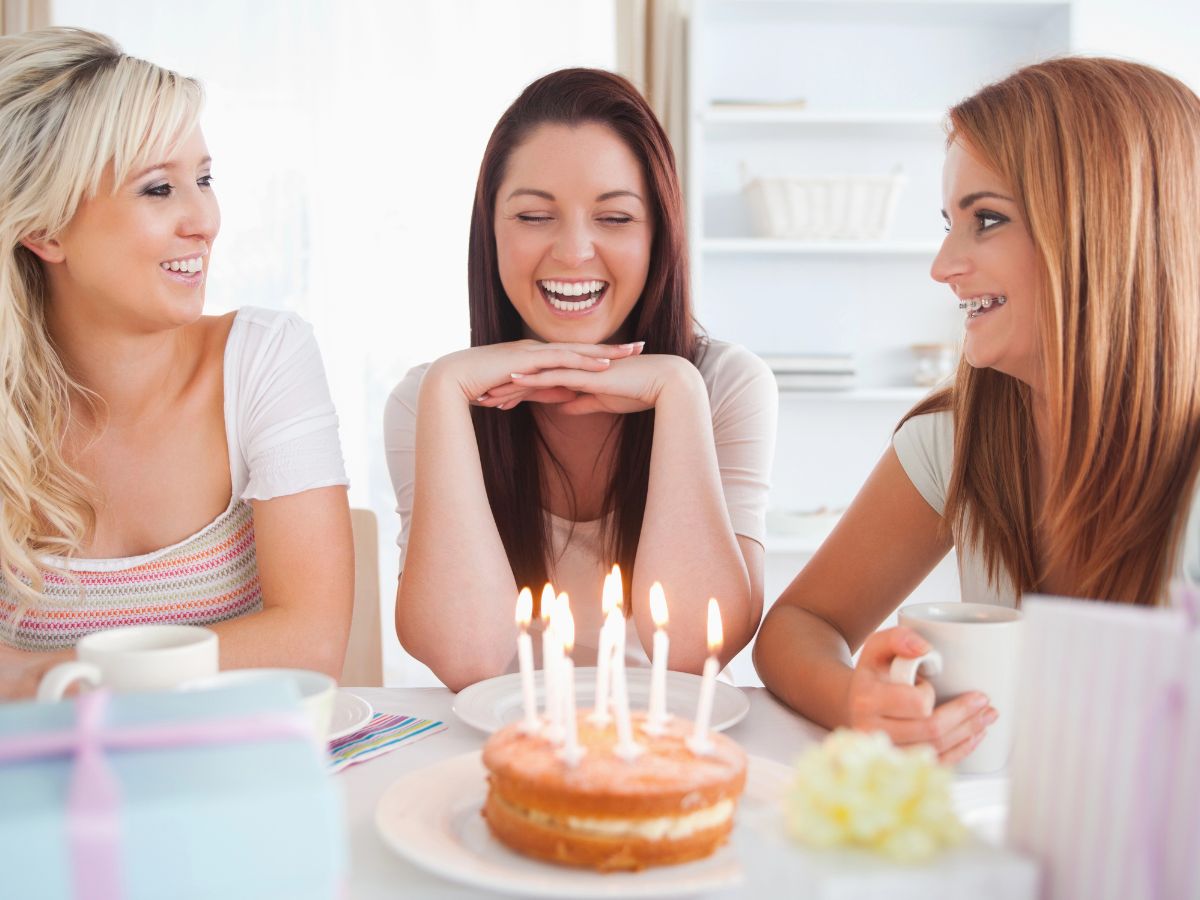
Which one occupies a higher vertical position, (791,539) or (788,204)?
(788,204)

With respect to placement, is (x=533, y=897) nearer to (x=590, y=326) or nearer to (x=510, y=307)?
(x=590, y=326)

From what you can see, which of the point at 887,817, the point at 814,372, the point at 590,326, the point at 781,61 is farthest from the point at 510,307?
the point at 781,61

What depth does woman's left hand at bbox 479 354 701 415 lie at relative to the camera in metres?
1.66

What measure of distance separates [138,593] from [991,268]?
1318 mm

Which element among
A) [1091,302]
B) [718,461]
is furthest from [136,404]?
[1091,302]

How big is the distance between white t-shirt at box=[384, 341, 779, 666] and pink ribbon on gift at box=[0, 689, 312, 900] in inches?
47.4

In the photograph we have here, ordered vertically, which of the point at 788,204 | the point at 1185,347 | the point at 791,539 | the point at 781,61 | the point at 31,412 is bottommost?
the point at 791,539

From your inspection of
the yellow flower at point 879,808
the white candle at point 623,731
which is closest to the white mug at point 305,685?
the white candle at point 623,731

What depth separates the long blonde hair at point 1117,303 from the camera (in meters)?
1.24

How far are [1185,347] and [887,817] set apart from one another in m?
0.91

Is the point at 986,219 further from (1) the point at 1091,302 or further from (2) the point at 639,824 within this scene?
(2) the point at 639,824

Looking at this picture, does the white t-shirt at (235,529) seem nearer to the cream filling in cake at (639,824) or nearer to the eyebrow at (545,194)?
the eyebrow at (545,194)

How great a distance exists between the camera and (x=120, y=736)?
0.60 m

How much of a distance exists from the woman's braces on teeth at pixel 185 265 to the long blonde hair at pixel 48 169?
0.14 metres
